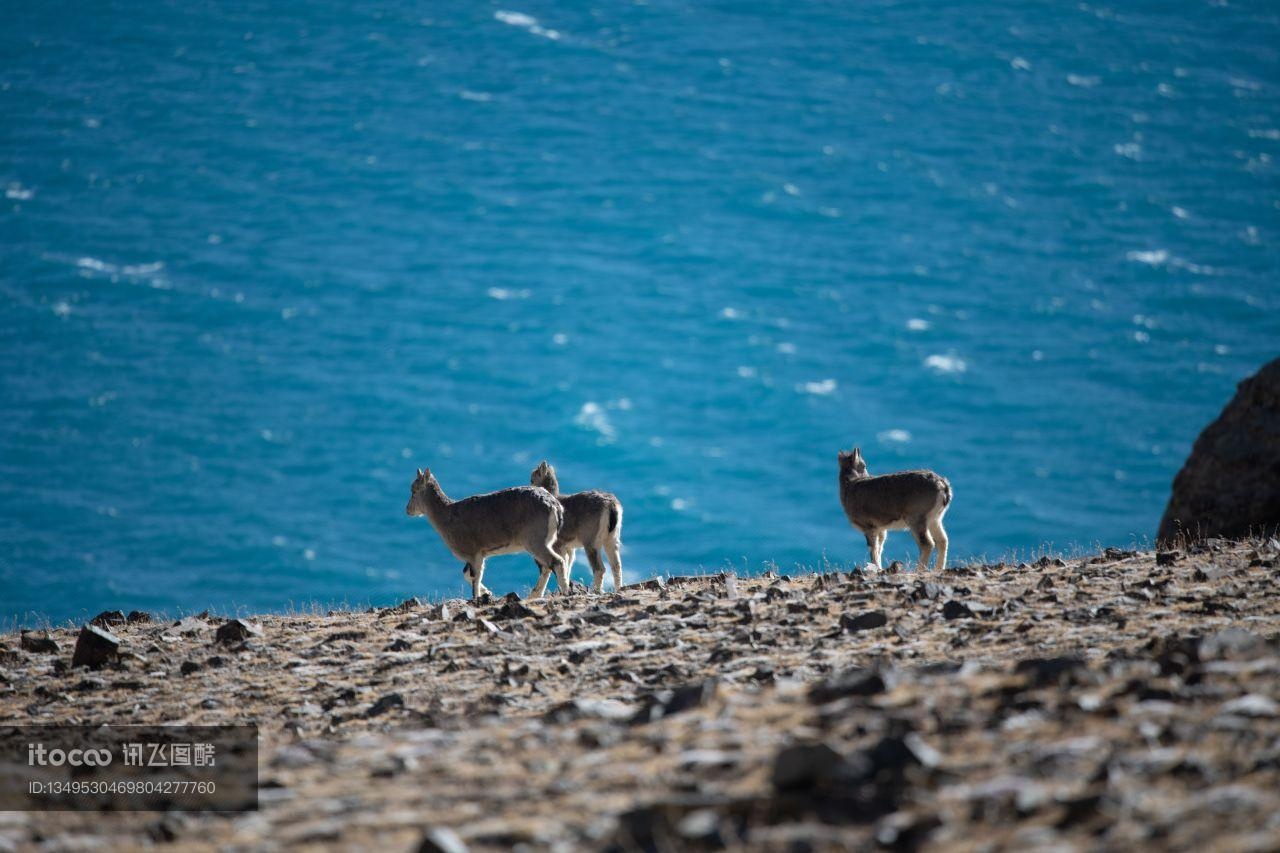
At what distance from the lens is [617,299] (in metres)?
166

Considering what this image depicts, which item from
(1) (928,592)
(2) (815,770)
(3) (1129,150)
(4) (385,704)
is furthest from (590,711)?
(3) (1129,150)

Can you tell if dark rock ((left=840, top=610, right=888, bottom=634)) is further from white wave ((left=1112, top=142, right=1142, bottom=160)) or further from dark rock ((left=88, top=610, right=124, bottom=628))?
white wave ((left=1112, top=142, right=1142, bottom=160))

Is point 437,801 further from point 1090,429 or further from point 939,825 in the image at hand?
point 1090,429

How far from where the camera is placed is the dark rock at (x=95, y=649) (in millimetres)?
16328

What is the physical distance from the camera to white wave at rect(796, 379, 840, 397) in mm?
132750

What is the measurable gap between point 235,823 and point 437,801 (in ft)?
4.18

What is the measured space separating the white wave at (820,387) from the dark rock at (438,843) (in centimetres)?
12551

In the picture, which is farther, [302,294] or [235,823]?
[302,294]

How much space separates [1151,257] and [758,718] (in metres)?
146

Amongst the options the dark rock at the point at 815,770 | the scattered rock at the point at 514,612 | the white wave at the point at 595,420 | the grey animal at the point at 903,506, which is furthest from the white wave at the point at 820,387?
the dark rock at the point at 815,770

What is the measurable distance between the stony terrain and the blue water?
6361 centimetres

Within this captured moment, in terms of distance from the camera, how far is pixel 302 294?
153 metres

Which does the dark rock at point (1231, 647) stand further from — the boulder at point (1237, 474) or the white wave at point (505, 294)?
the white wave at point (505, 294)

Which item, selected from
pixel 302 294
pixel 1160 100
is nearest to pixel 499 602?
pixel 302 294
